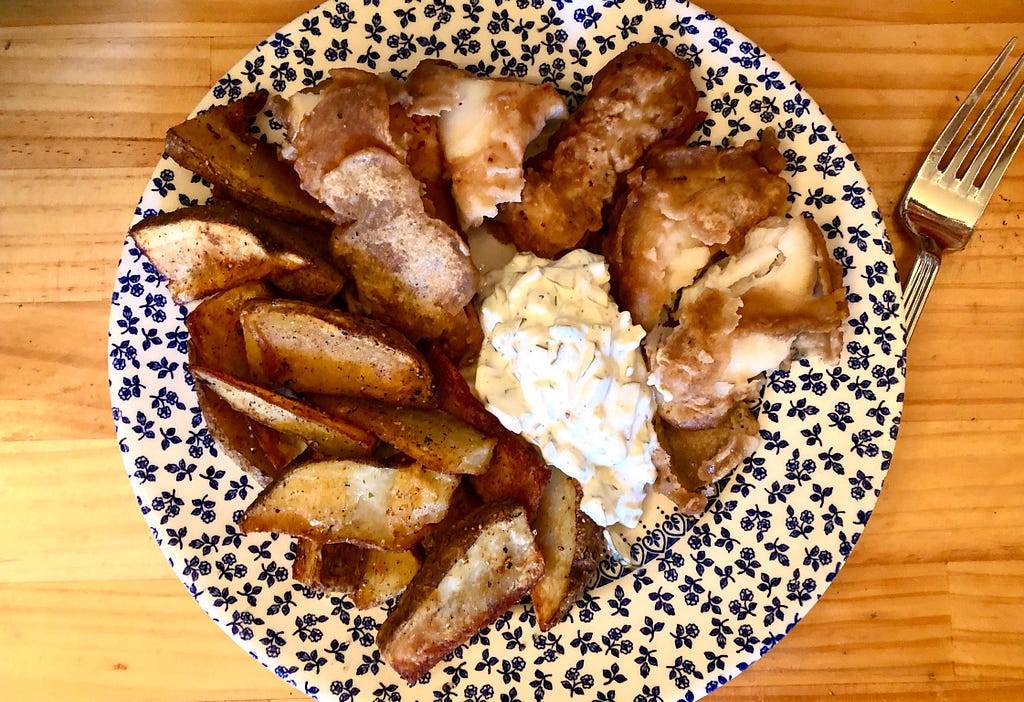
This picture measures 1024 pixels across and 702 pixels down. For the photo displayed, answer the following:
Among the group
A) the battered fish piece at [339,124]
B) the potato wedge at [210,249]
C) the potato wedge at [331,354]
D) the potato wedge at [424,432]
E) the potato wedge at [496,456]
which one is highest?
the battered fish piece at [339,124]

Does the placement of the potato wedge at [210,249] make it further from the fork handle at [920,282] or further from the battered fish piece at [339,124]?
the fork handle at [920,282]

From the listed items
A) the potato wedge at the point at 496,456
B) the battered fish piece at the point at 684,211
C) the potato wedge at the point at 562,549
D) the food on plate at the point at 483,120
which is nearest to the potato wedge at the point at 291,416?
the potato wedge at the point at 496,456

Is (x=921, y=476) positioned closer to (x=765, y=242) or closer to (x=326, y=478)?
(x=765, y=242)

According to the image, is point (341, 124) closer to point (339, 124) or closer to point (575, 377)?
point (339, 124)

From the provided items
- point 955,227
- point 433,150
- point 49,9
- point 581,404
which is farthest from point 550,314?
point 49,9

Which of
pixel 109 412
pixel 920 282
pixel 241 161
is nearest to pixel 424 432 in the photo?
pixel 241 161

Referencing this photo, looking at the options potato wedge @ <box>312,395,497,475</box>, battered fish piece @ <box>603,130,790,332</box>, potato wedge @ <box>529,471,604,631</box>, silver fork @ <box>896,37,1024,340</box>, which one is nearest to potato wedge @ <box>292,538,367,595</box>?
potato wedge @ <box>312,395,497,475</box>
